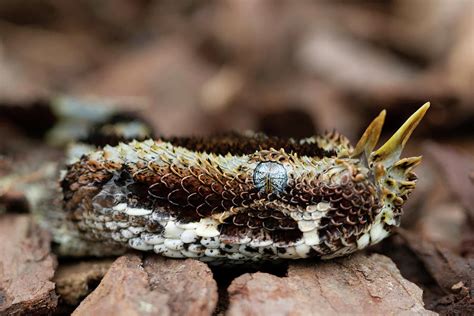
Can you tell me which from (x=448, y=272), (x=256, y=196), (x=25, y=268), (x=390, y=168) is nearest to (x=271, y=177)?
(x=256, y=196)

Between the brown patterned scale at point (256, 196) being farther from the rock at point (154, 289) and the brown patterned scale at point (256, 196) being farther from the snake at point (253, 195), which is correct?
the rock at point (154, 289)

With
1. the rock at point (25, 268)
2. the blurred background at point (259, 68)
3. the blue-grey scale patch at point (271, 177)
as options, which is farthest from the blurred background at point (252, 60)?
the blue-grey scale patch at point (271, 177)

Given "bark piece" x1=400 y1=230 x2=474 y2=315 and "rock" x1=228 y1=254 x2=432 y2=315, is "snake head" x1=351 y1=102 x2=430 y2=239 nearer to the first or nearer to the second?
"rock" x1=228 y1=254 x2=432 y2=315

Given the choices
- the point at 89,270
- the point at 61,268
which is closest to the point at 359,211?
the point at 89,270

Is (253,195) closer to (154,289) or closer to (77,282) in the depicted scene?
(154,289)

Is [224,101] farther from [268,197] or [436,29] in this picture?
[268,197]

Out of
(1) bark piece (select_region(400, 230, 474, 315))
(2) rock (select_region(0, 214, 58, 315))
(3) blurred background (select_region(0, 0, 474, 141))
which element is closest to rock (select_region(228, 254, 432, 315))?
(1) bark piece (select_region(400, 230, 474, 315))

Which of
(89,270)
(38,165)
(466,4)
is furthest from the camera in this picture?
(466,4)
